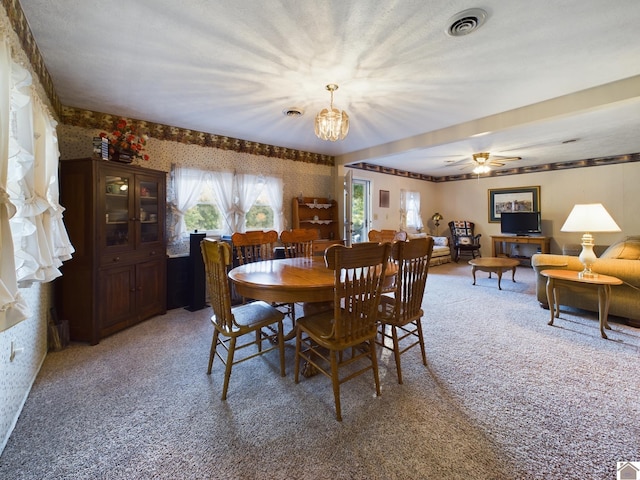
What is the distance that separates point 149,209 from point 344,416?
10.1 ft

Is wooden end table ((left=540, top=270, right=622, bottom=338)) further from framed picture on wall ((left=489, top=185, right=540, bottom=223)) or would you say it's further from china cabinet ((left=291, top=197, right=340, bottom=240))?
framed picture on wall ((left=489, top=185, right=540, bottom=223))

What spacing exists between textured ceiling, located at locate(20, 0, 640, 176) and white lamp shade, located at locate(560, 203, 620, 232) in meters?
0.99

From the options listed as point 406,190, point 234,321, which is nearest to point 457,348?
point 234,321

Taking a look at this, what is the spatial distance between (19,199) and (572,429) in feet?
10.8

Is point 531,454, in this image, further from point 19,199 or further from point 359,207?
point 359,207

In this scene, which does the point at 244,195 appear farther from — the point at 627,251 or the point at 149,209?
the point at 627,251

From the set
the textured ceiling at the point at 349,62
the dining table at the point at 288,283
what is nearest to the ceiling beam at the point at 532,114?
the textured ceiling at the point at 349,62

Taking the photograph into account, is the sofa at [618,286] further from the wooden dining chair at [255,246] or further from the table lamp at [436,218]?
the table lamp at [436,218]

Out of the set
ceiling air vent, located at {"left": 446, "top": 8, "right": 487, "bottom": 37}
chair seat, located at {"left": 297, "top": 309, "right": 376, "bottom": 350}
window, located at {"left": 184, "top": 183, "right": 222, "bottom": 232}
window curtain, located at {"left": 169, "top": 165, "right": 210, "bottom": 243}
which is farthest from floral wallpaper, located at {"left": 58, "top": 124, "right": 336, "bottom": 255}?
ceiling air vent, located at {"left": 446, "top": 8, "right": 487, "bottom": 37}

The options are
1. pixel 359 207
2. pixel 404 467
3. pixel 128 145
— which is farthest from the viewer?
pixel 359 207

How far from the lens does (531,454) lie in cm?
138

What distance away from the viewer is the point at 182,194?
12.5ft

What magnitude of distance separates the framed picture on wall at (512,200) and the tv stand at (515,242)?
2.12 feet

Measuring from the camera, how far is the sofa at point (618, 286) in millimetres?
2857
